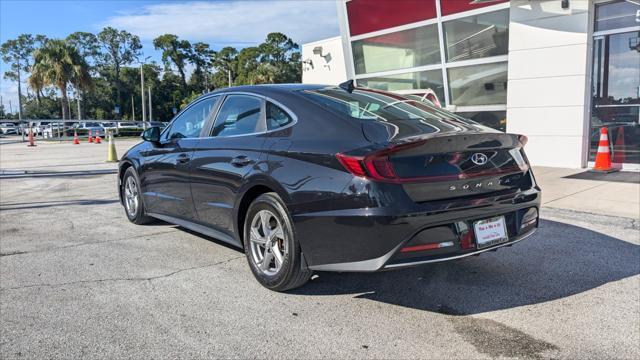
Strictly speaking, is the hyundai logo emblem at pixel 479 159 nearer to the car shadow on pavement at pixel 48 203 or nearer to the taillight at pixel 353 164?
the taillight at pixel 353 164

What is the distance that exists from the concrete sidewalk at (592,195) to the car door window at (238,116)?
182 inches

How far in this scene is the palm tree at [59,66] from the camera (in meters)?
43.7

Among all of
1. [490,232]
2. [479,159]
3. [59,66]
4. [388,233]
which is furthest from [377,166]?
[59,66]

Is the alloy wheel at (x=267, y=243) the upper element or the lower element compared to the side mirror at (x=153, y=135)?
lower

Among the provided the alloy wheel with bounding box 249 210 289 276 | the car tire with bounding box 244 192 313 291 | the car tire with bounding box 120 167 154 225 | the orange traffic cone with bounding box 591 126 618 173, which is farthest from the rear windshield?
the orange traffic cone with bounding box 591 126 618 173

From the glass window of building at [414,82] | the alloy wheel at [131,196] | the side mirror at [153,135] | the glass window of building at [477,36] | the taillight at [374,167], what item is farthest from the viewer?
the glass window of building at [414,82]

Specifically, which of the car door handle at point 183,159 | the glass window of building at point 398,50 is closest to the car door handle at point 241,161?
the car door handle at point 183,159

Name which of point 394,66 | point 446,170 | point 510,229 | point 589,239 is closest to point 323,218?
point 446,170

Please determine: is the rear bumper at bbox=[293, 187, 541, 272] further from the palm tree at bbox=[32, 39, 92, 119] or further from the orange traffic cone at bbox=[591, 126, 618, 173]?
the palm tree at bbox=[32, 39, 92, 119]

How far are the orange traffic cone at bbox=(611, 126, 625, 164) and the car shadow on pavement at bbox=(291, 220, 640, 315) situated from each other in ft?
21.8

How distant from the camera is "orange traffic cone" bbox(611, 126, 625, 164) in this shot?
10609 millimetres

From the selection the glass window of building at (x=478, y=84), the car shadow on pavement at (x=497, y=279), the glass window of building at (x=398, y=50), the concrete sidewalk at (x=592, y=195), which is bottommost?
the car shadow on pavement at (x=497, y=279)

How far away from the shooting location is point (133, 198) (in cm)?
609

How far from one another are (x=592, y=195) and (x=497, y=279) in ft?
14.6
